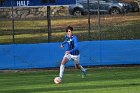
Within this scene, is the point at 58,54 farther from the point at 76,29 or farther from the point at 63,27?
the point at 63,27

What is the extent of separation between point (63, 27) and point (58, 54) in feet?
25.7

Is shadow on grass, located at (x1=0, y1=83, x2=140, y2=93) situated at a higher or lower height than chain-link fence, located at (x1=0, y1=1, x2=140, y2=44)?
lower

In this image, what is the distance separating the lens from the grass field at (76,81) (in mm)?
14609

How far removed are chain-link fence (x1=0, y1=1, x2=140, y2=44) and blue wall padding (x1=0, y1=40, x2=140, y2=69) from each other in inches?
118

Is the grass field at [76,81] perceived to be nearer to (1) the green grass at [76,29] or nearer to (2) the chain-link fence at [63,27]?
(2) the chain-link fence at [63,27]

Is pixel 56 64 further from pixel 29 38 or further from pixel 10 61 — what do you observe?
pixel 29 38

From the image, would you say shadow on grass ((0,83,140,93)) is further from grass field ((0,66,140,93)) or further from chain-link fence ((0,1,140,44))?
chain-link fence ((0,1,140,44))

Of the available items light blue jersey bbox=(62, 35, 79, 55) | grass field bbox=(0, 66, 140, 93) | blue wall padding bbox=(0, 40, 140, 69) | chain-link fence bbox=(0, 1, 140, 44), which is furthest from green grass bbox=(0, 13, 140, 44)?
light blue jersey bbox=(62, 35, 79, 55)

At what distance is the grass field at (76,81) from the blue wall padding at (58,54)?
0.36m

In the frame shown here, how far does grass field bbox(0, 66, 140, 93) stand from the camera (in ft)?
47.9

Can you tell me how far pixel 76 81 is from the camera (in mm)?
16812

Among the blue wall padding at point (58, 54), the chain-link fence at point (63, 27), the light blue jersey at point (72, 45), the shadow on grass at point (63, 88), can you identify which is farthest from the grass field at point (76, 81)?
the chain-link fence at point (63, 27)

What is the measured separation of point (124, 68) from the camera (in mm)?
21625

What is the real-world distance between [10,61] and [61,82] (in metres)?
5.54
